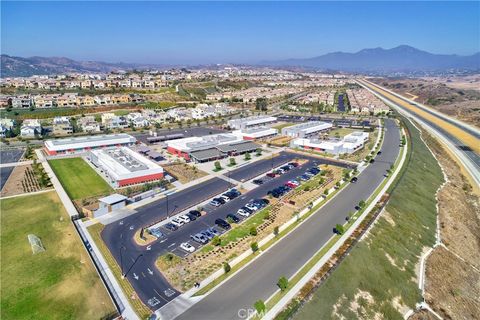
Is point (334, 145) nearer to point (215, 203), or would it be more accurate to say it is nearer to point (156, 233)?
point (215, 203)

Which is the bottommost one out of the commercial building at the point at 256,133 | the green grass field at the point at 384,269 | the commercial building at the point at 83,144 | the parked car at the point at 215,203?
the green grass field at the point at 384,269

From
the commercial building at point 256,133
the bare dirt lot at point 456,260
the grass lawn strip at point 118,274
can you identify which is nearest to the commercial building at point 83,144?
the commercial building at point 256,133

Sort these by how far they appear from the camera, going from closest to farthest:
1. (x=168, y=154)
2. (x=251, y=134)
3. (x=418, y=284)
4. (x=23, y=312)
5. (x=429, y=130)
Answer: (x=23, y=312) < (x=418, y=284) < (x=168, y=154) < (x=251, y=134) < (x=429, y=130)

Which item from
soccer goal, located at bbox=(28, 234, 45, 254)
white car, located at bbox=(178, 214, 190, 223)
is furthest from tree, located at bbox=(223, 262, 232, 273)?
soccer goal, located at bbox=(28, 234, 45, 254)

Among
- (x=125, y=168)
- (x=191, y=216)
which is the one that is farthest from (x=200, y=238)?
(x=125, y=168)

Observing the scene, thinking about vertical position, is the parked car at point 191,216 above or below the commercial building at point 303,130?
below

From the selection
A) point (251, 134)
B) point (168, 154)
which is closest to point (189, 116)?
point (251, 134)

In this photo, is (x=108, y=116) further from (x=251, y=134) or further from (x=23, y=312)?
(x=23, y=312)

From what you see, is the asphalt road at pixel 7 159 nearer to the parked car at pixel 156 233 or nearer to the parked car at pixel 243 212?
the parked car at pixel 156 233
